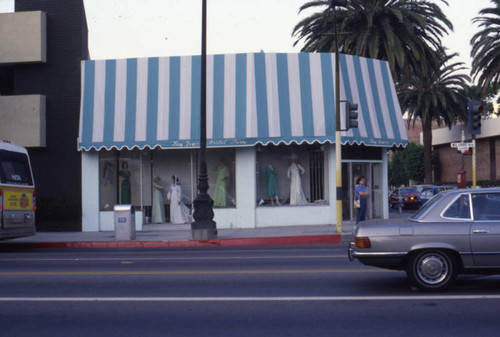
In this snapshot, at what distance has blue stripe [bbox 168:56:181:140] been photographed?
77.5 ft

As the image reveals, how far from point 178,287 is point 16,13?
18700 mm

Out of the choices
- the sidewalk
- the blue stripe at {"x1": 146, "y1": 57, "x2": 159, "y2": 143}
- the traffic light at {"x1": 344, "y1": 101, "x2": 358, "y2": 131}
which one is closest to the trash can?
the sidewalk

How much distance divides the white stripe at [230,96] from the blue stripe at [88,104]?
4.98 meters

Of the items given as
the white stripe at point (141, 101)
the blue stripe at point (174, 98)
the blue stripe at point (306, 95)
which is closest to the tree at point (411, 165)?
the blue stripe at point (306, 95)

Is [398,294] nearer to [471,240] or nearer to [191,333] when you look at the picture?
[471,240]

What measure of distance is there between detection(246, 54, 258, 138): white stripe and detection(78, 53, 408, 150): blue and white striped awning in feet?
0.11

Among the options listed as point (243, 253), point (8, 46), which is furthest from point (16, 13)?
point (243, 253)

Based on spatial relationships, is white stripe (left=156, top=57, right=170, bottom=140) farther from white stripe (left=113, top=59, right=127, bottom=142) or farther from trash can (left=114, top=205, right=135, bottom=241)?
trash can (left=114, top=205, right=135, bottom=241)

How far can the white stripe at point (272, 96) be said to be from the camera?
2306 cm

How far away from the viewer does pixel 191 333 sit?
6.86 m

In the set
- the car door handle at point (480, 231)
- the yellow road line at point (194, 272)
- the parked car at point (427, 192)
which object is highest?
the parked car at point (427, 192)

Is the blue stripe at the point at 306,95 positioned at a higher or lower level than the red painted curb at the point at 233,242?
higher

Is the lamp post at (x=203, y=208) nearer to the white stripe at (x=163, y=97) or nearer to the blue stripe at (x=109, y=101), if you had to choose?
the white stripe at (x=163, y=97)

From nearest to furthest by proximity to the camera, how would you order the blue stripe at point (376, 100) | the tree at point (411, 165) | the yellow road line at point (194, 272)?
the yellow road line at point (194, 272), the blue stripe at point (376, 100), the tree at point (411, 165)
